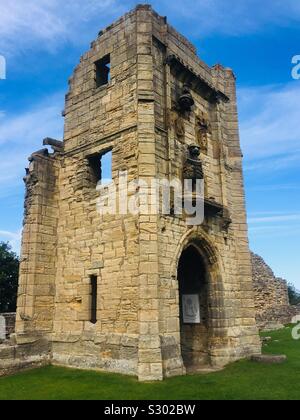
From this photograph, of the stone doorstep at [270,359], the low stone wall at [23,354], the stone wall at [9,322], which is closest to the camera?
the low stone wall at [23,354]

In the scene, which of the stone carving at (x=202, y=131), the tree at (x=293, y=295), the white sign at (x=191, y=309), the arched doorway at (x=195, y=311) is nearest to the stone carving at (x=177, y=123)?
the stone carving at (x=202, y=131)

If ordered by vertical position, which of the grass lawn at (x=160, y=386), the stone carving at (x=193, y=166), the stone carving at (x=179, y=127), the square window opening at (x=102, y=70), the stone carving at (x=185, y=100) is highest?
the square window opening at (x=102, y=70)

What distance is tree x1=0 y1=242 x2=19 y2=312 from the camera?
798 inches

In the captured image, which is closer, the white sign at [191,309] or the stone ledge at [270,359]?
the stone ledge at [270,359]

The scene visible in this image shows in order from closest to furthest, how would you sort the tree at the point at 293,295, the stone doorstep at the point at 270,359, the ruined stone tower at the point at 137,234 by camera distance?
the ruined stone tower at the point at 137,234
the stone doorstep at the point at 270,359
the tree at the point at 293,295

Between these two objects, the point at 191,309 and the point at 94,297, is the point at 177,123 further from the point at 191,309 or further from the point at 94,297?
the point at 191,309

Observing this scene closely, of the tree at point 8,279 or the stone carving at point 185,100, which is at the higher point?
the stone carving at point 185,100

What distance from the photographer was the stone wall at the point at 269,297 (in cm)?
2169

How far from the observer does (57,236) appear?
11.1 meters

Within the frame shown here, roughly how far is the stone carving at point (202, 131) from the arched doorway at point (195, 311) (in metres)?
3.11

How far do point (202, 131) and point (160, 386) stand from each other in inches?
289

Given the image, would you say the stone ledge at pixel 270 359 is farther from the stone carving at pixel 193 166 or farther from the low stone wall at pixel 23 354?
the low stone wall at pixel 23 354

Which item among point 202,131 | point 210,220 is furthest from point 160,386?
point 202,131
